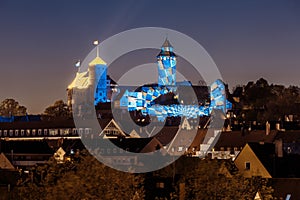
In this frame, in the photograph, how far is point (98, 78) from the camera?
634 feet

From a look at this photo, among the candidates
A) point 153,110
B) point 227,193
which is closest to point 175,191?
point 227,193

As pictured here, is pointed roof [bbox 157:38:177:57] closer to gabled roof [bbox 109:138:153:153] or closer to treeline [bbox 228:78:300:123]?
treeline [bbox 228:78:300:123]

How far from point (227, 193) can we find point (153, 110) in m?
129

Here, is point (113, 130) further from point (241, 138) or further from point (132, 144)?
point (241, 138)

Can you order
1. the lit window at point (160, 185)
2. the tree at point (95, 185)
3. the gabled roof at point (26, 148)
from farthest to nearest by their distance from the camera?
the gabled roof at point (26, 148), the lit window at point (160, 185), the tree at point (95, 185)

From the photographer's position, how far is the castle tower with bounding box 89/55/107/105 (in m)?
190

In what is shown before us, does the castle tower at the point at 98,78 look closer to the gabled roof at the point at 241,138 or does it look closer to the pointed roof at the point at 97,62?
the pointed roof at the point at 97,62

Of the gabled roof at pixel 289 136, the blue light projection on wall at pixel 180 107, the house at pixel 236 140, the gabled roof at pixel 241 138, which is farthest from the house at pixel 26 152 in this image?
the blue light projection on wall at pixel 180 107

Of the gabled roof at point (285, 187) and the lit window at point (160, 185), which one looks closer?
the lit window at point (160, 185)

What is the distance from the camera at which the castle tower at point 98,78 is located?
7470 inches

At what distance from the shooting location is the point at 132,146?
315 ft

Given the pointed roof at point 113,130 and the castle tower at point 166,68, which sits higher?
the castle tower at point 166,68

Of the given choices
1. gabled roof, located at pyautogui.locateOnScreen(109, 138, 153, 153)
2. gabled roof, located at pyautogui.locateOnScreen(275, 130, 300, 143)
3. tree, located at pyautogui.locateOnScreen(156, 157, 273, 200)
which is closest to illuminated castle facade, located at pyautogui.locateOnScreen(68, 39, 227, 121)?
gabled roof, located at pyautogui.locateOnScreen(109, 138, 153, 153)

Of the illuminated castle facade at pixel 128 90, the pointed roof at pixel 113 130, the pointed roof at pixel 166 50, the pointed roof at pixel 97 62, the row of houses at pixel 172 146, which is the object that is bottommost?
the row of houses at pixel 172 146
